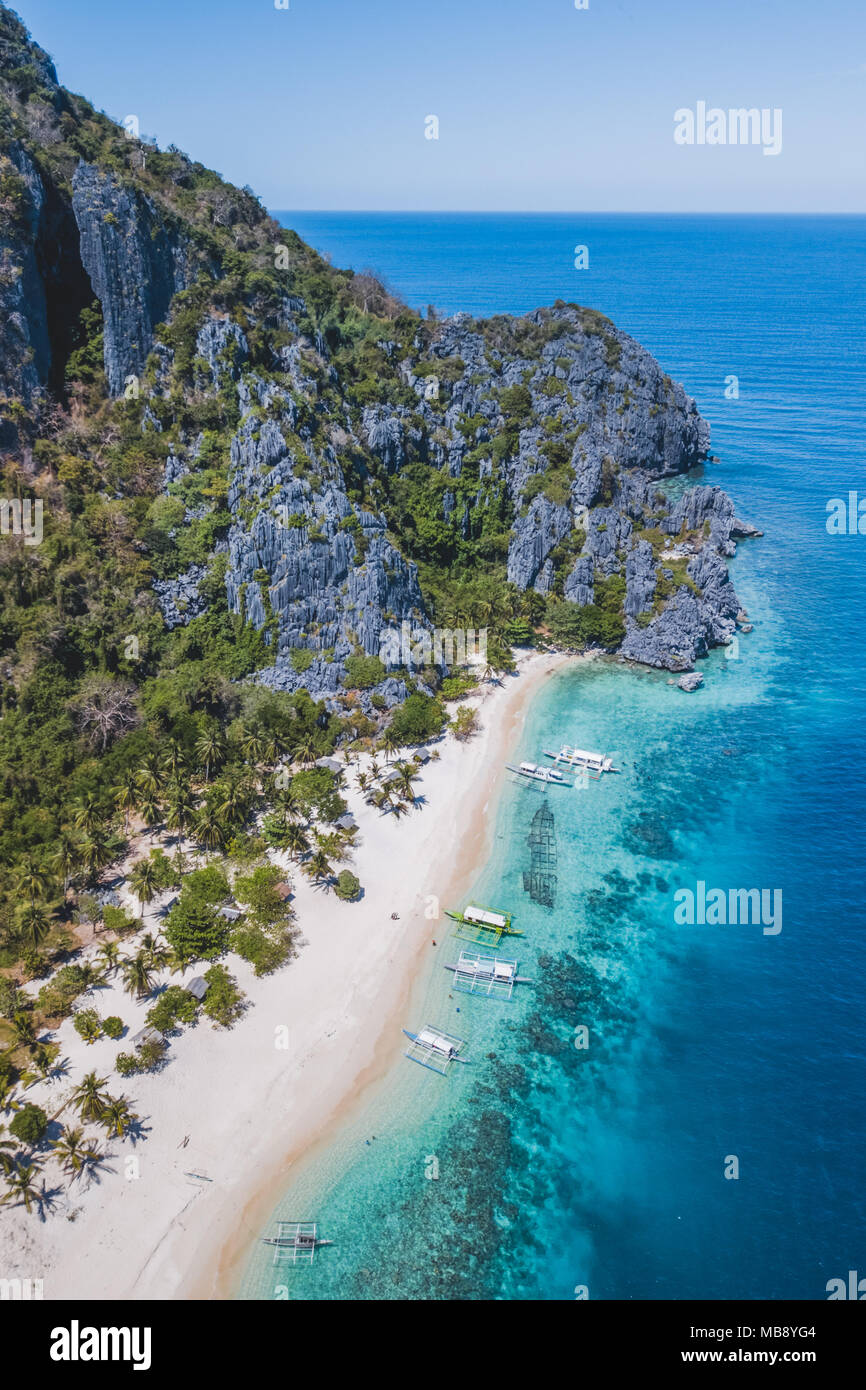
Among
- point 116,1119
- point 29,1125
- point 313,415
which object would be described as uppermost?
point 313,415

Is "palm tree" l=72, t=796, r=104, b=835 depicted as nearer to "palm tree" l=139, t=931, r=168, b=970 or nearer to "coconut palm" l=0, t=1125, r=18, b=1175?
"palm tree" l=139, t=931, r=168, b=970

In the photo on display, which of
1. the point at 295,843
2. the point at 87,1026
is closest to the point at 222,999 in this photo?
Answer: the point at 87,1026

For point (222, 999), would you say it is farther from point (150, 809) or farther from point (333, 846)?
point (150, 809)

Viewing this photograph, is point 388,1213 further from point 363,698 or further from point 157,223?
point 157,223

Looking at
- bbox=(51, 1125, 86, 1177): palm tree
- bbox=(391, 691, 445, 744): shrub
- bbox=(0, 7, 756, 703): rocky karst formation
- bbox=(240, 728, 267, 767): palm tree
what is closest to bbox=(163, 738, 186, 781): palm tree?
bbox=(240, 728, 267, 767): palm tree

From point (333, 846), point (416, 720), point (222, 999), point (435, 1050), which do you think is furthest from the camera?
point (416, 720)

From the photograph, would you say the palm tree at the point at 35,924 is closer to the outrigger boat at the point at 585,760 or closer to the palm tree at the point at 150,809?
the palm tree at the point at 150,809
